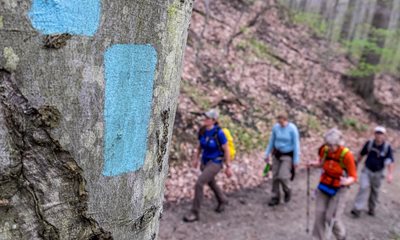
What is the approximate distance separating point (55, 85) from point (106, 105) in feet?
0.35

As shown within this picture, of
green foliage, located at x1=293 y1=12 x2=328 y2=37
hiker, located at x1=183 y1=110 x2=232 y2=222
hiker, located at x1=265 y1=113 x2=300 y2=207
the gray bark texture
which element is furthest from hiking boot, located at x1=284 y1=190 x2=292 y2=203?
green foliage, located at x1=293 y1=12 x2=328 y2=37

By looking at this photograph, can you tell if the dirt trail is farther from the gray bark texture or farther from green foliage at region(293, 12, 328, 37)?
green foliage at region(293, 12, 328, 37)

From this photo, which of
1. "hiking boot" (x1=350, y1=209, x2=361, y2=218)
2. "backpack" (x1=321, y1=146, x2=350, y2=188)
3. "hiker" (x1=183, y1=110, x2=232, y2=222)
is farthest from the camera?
"hiking boot" (x1=350, y1=209, x2=361, y2=218)

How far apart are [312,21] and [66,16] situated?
810 inches

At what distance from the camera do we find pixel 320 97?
47.6 feet

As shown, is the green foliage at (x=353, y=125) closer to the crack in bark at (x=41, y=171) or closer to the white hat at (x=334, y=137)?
the white hat at (x=334, y=137)

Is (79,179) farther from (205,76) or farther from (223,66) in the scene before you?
(223,66)

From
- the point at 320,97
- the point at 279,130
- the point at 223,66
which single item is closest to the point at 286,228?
the point at 279,130

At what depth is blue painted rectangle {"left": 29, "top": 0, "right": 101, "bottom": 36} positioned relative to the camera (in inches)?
25.3

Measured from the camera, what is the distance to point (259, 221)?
7.52 meters

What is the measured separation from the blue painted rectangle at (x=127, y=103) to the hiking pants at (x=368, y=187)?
800cm

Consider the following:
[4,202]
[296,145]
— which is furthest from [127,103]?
[296,145]

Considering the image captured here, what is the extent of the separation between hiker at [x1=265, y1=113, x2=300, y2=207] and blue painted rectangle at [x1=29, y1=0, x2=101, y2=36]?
6.97 meters

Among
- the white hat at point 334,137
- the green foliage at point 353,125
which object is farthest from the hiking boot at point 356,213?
the green foliage at point 353,125
